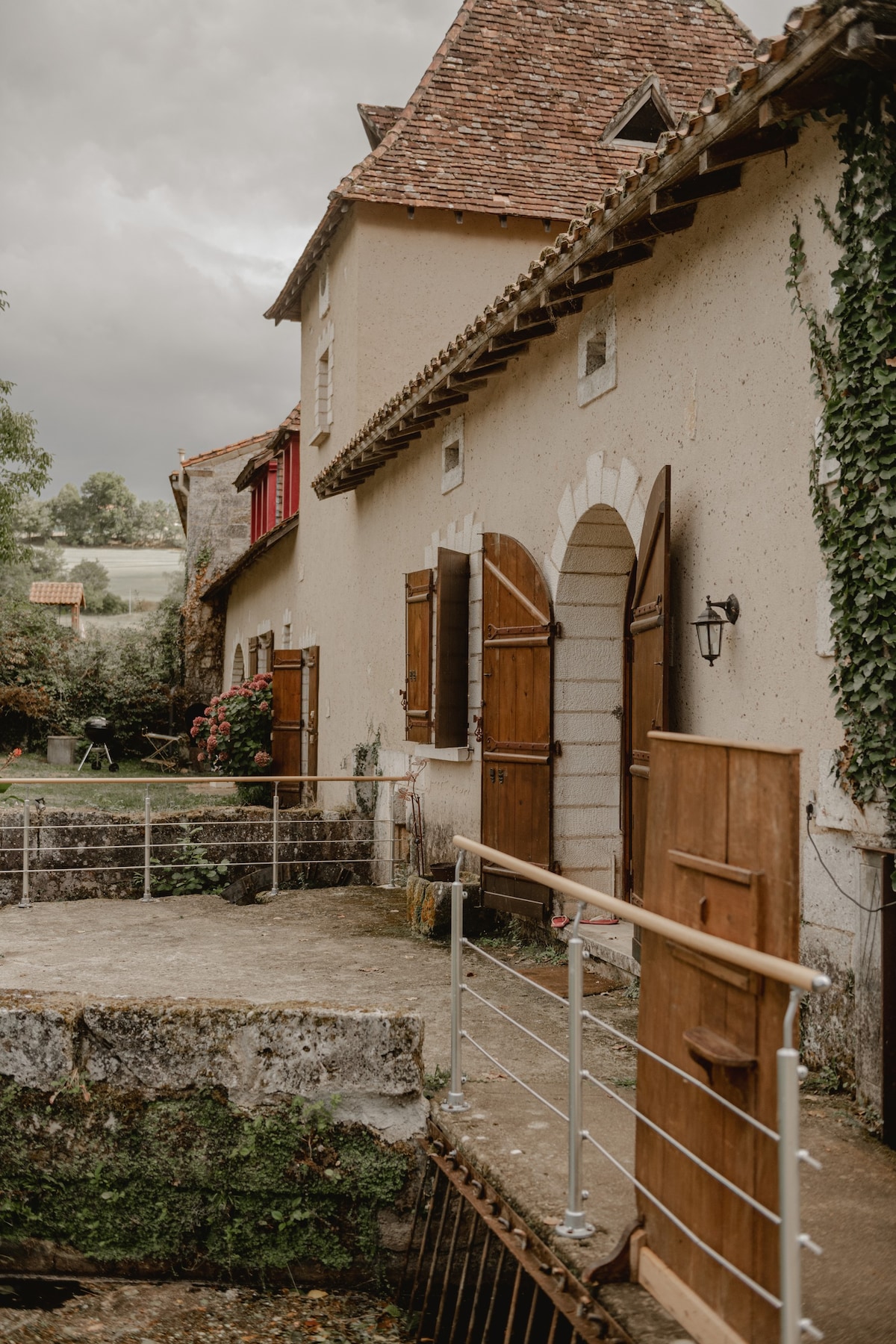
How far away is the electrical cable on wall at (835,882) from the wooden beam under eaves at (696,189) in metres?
2.65

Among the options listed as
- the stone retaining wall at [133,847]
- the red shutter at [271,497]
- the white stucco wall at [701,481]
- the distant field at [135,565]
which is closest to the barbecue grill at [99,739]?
the red shutter at [271,497]

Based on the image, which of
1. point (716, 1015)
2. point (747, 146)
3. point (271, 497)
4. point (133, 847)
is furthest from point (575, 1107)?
point (271, 497)

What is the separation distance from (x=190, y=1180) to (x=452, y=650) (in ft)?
15.8

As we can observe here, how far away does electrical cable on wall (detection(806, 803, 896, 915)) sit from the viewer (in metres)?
4.17

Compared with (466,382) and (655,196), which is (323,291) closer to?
(466,382)

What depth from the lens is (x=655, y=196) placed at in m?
5.17

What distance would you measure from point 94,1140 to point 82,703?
20.6 meters

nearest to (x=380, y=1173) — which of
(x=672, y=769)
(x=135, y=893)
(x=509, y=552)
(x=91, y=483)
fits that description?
(x=672, y=769)

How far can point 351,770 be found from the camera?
40.6ft

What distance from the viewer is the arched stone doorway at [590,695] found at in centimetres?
726

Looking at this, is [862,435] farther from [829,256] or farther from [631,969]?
[631,969]

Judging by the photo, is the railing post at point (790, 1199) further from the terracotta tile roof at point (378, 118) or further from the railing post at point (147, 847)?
the terracotta tile roof at point (378, 118)

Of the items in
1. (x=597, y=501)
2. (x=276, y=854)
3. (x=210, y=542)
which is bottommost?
(x=276, y=854)

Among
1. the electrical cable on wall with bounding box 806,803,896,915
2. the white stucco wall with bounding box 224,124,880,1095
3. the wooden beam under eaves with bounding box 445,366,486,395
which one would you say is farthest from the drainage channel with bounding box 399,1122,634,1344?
the wooden beam under eaves with bounding box 445,366,486,395
